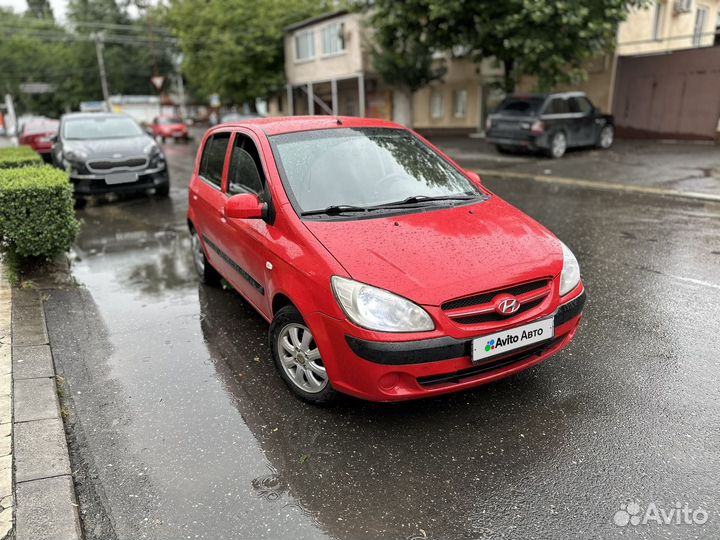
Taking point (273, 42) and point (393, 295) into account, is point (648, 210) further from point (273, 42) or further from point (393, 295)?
point (273, 42)

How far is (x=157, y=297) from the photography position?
5.69 metres

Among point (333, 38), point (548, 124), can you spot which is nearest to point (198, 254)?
point (548, 124)

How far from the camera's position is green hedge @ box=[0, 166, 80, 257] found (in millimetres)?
5555

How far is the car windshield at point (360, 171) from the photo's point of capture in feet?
12.4

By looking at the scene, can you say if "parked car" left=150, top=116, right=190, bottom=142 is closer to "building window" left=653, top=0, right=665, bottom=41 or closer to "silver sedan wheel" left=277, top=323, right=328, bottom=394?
"building window" left=653, top=0, right=665, bottom=41

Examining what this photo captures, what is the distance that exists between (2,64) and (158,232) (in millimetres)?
70420

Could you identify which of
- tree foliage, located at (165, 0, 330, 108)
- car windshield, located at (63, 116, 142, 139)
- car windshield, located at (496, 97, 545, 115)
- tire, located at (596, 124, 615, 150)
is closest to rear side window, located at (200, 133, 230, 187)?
car windshield, located at (63, 116, 142, 139)

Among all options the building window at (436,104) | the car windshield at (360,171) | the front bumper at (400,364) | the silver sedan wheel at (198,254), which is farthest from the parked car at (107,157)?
the building window at (436,104)

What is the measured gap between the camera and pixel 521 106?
1566 centimetres

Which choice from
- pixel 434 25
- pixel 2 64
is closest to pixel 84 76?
pixel 2 64

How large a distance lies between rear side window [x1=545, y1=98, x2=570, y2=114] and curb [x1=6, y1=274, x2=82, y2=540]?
14.1m

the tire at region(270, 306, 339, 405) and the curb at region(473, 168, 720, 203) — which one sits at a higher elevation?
the tire at region(270, 306, 339, 405)

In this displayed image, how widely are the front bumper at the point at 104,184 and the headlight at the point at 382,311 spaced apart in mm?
8691

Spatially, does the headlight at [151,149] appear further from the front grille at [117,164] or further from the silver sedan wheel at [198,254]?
the silver sedan wheel at [198,254]
